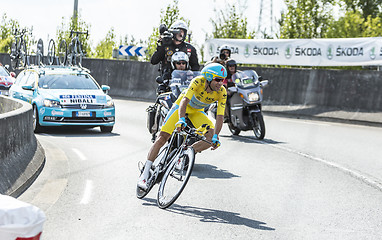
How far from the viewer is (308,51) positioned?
24078 millimetres

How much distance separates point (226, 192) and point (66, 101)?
302 inches

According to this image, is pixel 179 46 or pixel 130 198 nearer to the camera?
pixel 130 198

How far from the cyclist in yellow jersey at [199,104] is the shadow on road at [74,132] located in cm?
727

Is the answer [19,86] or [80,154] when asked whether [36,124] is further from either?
[80,154]

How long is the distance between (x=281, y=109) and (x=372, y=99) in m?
3.52

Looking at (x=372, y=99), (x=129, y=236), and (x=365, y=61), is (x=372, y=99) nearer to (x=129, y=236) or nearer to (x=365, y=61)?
(x=365, y=61)

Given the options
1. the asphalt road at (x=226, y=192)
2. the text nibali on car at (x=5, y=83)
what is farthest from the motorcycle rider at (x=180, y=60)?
the text nibali on car at (x=5, y=83)

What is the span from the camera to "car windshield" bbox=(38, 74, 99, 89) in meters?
16.1

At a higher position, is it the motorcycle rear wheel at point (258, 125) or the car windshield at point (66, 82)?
the car windshield at point (66, 82)

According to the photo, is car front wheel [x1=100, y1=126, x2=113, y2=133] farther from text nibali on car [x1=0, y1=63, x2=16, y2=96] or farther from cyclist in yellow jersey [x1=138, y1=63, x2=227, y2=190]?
text nibali on car [x1=0, y1=63, x2=16, y2=96]

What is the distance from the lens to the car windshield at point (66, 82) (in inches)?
634

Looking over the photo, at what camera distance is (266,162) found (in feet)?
37.3

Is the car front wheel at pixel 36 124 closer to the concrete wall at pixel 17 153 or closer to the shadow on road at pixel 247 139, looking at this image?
the shadow on road at pixel 247 139

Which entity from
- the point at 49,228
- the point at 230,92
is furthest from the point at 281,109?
the point at 49,228
